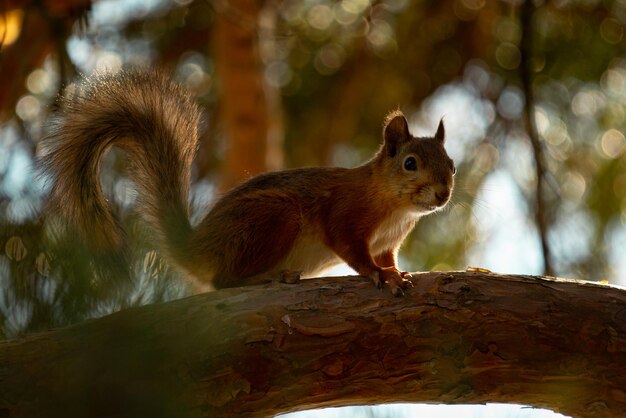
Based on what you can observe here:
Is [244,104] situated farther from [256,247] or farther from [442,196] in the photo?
[442,196]

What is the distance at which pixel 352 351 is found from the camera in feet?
6.70

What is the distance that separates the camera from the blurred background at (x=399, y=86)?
362 cm

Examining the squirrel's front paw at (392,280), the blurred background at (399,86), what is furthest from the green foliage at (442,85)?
the squirrel's front paw at (392,280)

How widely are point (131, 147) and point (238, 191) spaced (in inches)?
15.2

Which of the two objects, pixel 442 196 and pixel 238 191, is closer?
pixel 442 196

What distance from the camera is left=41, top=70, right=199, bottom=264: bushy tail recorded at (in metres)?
2.54

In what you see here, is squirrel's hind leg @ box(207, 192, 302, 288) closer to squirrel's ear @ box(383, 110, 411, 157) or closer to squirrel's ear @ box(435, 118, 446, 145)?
squirrel's ear @ box(383, 110, 411, 157)

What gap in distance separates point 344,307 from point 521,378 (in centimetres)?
45

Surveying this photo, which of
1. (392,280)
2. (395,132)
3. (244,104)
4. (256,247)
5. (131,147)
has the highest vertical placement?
(244,104)

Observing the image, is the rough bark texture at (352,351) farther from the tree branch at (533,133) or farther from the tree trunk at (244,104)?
the tree trunk at (244,104)

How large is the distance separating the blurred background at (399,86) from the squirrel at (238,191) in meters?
0.18

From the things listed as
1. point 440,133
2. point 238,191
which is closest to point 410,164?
point 440,133

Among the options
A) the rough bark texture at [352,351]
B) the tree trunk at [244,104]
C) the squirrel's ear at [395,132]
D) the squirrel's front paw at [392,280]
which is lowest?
the rough bark texture at [352,351]

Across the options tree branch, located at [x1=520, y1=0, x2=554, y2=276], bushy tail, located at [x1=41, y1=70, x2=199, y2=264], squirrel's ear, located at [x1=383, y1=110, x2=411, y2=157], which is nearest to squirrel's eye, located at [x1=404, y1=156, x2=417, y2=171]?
squirrel's ear, located at [x1=383, y1=110, x2=411, y2=157]
